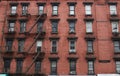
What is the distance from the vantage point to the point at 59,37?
43.7 m

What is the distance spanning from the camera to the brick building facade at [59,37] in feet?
139

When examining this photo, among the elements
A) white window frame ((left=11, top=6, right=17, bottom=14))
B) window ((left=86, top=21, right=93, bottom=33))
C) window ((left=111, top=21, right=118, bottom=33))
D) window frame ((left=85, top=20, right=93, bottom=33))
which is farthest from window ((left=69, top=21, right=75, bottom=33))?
white window frame ((left=11, top=6, right=17, bottom=14))

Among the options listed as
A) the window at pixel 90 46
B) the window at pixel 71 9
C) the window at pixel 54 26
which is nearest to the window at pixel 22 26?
the window at pixel 54 26

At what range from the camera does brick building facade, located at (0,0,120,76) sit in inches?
1666

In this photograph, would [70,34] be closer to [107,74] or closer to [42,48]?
[42,48]

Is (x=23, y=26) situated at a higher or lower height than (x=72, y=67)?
higher

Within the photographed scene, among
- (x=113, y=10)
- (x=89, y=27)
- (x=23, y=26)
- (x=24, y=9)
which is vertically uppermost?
(x=24, y=9)

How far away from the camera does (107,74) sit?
1624 inches

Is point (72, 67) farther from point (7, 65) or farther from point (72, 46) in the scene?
point (7, 65)

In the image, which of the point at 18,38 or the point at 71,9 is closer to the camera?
the point at 18,38

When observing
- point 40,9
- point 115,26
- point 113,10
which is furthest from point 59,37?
point 113,10

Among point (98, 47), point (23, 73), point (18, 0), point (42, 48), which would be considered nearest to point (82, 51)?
point (98, 47)

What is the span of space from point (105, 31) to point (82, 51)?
15.9 feet

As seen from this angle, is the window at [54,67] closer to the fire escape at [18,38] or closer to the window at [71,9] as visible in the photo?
the fire escape at [18,38]
